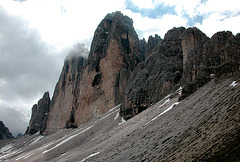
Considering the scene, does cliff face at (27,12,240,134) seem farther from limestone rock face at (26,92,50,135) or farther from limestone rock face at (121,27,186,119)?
limestone rock face at (26,92,50,135)

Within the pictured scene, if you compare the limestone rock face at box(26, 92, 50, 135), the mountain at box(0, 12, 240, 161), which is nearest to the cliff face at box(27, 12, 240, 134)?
the mountain at box(0, 12, 240, 161)

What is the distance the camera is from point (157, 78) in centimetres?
4312

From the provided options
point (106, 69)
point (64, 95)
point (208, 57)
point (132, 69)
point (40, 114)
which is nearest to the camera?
point (208, 57)

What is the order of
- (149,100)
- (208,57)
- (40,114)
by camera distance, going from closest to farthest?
(208,57) < (149,100) < (40,114)

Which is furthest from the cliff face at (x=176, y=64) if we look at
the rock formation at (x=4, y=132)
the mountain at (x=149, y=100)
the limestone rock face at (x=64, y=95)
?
the rock formation at (x=4, y=132)

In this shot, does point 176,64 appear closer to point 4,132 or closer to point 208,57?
point 208,57

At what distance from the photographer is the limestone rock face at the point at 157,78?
135 feet

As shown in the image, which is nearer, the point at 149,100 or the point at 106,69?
the point at 149,100

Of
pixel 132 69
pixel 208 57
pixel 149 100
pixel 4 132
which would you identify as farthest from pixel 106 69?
pixel 4 132

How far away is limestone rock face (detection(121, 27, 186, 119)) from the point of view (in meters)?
41.0

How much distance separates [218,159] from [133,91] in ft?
124

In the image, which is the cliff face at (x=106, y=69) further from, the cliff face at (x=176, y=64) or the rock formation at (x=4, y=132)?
the rock formation at (x=4, y=132)

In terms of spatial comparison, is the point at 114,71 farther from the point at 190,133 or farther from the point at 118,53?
the point at 190,133

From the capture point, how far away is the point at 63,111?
101 m
